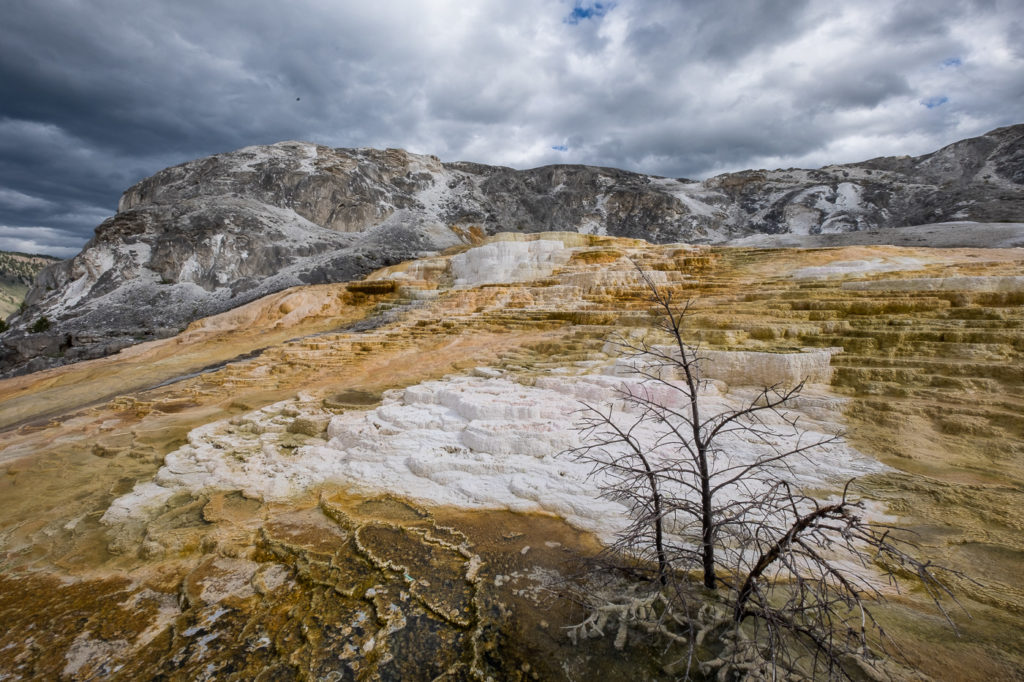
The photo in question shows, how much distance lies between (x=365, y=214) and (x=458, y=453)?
2942 centimetres

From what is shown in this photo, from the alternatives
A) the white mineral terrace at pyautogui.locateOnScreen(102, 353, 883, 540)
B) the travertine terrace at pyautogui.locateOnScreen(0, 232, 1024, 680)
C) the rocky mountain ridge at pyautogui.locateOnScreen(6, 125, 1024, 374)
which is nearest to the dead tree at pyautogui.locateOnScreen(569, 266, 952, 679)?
the travertine terrace at pyautogui.locateOnScreen(0, 232, 1024, 680)

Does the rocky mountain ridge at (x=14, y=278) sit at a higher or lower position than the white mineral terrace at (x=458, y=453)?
higher

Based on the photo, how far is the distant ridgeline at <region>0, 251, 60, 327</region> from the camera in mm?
57969

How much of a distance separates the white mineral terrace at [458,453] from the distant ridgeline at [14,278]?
74.6 meters

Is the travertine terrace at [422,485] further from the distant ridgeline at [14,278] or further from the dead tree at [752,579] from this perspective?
the distant ridgeline at [14,278]

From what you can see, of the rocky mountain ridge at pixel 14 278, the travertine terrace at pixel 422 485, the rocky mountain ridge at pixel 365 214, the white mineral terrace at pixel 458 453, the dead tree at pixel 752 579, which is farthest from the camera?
the rocky mountain ridge at pixel 14 278

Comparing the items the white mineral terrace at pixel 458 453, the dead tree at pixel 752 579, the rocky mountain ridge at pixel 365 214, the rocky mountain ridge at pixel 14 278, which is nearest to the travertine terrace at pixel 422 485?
the white mineral terrace at pixel 458 453

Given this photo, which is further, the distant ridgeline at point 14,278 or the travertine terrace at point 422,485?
the distant ridgeline at point 14,278

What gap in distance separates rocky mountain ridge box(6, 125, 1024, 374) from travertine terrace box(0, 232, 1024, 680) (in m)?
10.6

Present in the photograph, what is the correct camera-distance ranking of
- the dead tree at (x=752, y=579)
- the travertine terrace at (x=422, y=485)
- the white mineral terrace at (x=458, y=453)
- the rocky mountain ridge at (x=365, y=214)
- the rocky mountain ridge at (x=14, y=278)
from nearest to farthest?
the dead tree at (x=752, y=579), the travertine terrace at (x=422, y=485), the white mineral terrace at (x=458, y=453), the rocky mountain ridge at (x=365, y=214), the rocky mountain ridge at (x=14, y=278)

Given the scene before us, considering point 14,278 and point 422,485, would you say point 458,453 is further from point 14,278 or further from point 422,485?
point 14,278

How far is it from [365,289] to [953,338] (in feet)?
53.5

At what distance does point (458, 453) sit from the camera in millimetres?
5016

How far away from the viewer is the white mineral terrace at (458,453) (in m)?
4.25
